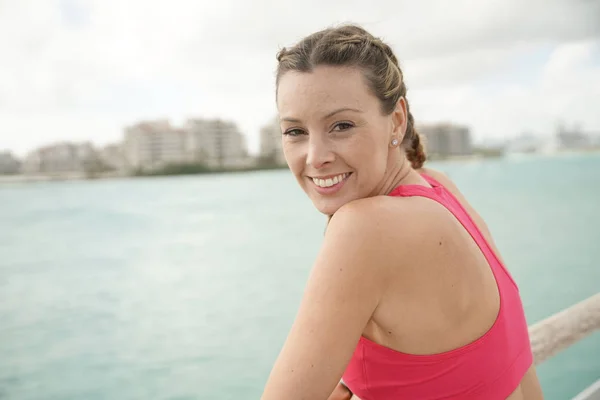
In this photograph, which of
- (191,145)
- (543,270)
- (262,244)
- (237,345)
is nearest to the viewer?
(237,345)

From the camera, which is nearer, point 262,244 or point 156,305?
point 156,305

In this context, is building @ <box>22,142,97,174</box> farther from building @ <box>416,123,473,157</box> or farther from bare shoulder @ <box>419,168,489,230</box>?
bare shoulder @ <box>419,168,489,230</box>

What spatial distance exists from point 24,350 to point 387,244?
19.4 meters

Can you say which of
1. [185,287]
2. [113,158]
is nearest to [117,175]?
[113,158]

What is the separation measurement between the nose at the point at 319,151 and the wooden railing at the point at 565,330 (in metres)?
0.96

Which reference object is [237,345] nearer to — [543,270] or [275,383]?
[543,270]

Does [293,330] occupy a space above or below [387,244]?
below

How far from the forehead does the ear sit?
0.43 feet


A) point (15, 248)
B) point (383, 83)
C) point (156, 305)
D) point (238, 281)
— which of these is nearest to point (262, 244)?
point (238, 281)

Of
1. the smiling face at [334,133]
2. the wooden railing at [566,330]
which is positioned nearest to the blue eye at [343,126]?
the smiling face at [334,133]

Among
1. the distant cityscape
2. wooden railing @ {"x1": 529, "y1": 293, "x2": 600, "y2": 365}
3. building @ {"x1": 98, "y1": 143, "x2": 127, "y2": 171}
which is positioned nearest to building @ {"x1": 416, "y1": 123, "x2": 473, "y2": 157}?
the distant cityscape

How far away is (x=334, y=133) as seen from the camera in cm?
110

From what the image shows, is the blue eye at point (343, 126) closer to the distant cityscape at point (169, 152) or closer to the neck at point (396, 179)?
the neck at point (396, 179)

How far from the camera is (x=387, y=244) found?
3.13ft
